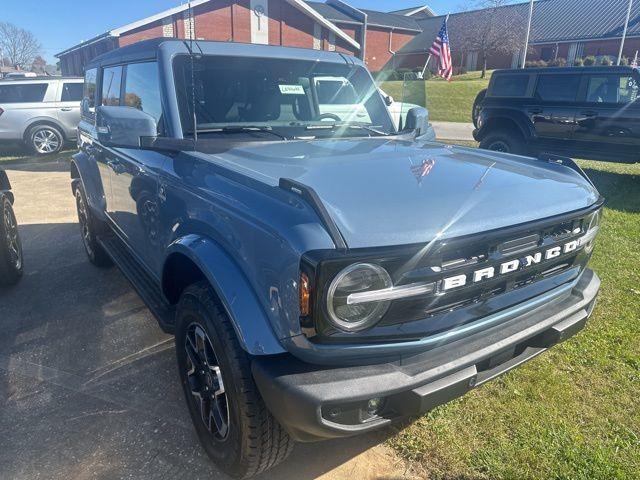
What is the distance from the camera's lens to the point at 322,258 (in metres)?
1.60

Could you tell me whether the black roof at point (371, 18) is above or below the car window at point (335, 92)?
above

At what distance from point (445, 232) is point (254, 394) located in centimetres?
99

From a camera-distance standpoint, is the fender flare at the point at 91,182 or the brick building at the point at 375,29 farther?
the brick building at the point at 375,29

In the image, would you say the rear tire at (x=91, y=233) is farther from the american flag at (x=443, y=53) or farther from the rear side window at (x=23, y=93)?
the american flag at (x=443, y=53)

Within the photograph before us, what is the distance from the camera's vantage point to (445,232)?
1780 mm

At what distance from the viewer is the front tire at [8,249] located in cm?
422

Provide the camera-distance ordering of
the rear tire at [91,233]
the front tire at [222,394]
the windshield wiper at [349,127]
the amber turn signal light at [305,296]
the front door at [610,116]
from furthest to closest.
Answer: the front door at [610,116] → the rear tire at [91,233] → the windshield wiper at [349,127] → the front tire at [222,394] → the amber turn signal light at [305,296]

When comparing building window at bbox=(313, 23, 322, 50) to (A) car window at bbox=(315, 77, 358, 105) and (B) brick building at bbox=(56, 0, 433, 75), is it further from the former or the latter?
(A) car window at bbox=(315, 77, 358, 105)

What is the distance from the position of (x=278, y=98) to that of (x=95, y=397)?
2.23 meters

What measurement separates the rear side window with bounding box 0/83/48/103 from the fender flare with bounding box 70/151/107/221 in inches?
364

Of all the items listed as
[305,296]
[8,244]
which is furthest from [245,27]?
[305,296]

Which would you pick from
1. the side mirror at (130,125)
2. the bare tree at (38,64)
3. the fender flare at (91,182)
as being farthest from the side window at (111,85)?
the bare tree at (38,64)

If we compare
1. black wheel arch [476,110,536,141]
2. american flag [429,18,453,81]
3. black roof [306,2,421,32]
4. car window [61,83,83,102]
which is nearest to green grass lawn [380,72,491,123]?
american flag [429,18,453,81]

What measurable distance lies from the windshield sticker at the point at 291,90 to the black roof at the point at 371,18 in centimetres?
3360
